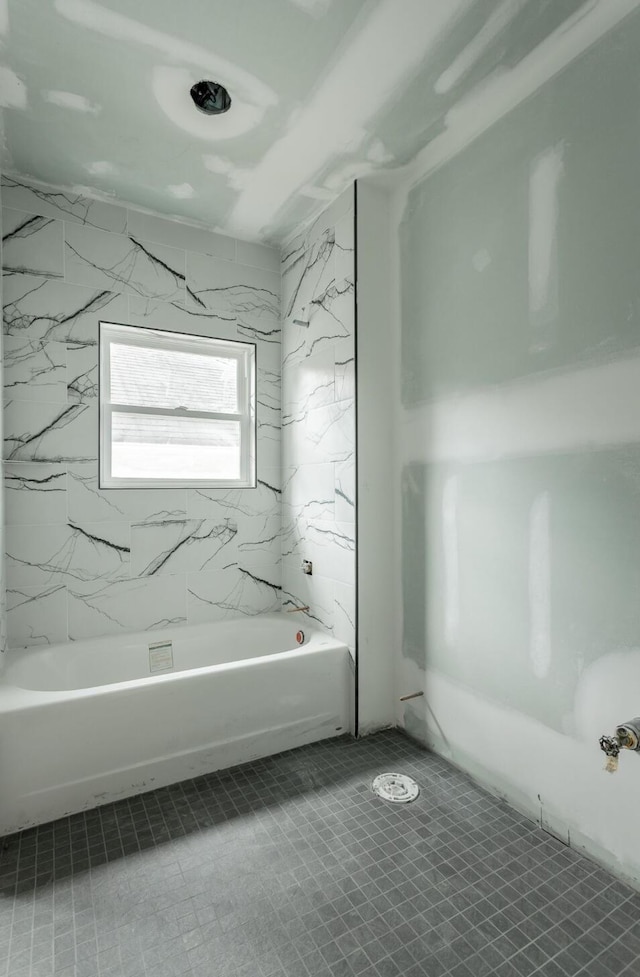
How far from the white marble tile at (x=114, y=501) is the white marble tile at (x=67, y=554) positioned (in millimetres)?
55

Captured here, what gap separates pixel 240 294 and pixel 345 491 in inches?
54.5

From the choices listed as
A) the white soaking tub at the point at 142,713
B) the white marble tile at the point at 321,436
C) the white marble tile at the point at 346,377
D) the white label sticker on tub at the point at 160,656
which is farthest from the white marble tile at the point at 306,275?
the white label sticker on tub at the point at 160,656

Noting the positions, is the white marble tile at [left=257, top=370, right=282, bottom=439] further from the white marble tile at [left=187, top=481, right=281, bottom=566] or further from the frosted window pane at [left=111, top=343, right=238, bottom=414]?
A: the white marble tile at [left=187, top=481, right=281, bottom=566]

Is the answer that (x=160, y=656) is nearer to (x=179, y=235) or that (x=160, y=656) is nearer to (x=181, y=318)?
(x=181, y=318)

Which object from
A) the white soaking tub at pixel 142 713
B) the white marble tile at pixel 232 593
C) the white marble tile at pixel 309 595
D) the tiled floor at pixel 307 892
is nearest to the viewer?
the tiled floor at pixel 307 892

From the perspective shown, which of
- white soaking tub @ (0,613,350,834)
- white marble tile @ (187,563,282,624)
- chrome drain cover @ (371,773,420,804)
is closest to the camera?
white soaking tub @ (0,613,350,834)

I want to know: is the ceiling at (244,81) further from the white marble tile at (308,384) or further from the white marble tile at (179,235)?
the white marble tile at (308,384)

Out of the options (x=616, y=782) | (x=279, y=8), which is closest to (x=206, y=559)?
(x=616, y=782)

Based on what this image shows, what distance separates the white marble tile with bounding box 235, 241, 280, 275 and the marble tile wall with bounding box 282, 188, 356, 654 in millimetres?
71

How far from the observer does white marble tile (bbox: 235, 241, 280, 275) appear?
302 cm

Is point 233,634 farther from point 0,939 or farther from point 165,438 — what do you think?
point 0,939

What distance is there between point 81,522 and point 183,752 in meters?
1.21

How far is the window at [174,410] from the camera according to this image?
2.72 metres

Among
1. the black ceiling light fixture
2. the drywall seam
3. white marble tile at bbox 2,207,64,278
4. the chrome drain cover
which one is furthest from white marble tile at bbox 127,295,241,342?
the chrome drain cover
